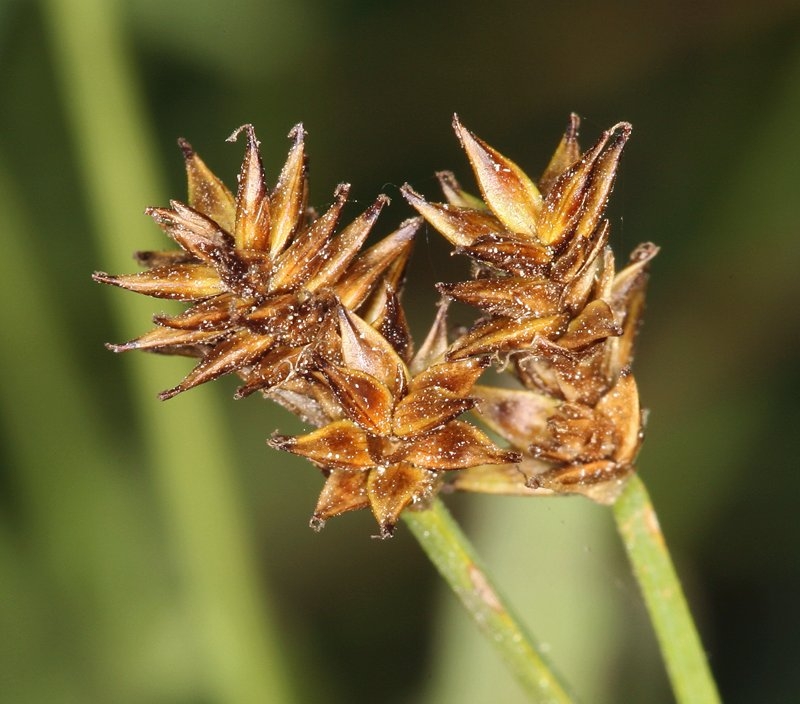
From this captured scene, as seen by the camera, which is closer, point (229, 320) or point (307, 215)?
point (229, 320)

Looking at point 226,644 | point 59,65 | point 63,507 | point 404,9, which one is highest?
point 59,65

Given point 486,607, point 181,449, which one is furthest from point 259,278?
point 181,449

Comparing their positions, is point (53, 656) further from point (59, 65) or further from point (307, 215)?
point (307, 215)

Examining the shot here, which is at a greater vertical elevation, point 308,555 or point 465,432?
point 465,432

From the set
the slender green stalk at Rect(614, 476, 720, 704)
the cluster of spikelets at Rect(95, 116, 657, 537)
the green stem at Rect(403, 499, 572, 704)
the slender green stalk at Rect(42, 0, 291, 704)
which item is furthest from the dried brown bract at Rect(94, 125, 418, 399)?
the slender green stalk at Rect(42, 0, 291, 704)

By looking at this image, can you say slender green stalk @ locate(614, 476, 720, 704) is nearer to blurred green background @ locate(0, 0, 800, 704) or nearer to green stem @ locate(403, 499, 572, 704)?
green stem @ locate(403, 499, 572, 704)

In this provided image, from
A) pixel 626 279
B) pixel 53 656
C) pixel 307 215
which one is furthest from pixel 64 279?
pixel 626 279

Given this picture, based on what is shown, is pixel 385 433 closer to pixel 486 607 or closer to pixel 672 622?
pixel 486 607
